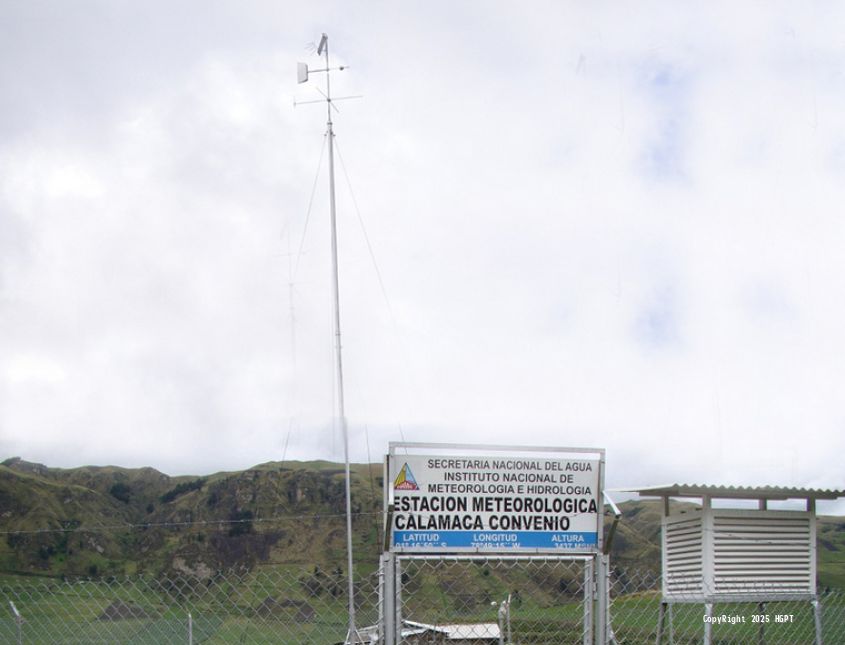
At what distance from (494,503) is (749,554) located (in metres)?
8.39

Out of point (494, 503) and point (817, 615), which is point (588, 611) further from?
point (817, 615)

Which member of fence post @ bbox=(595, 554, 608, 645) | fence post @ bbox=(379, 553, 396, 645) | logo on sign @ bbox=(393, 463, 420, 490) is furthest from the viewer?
fence post @ bbox=(595, 554, 608, 645)

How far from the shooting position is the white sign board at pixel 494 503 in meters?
8.87

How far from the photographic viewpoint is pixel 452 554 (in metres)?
8.88

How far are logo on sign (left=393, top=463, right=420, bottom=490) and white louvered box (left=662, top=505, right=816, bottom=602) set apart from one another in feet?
26.7

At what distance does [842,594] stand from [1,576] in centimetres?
9051

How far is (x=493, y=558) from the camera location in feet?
29.4

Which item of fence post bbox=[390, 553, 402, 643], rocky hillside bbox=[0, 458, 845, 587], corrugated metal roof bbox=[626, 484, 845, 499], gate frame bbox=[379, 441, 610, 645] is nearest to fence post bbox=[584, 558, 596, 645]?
gate frame bbox=[379, 441, 610, 645]

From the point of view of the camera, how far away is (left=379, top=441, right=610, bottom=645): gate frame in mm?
8672

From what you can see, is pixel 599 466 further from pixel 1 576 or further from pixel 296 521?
pixel 296 521

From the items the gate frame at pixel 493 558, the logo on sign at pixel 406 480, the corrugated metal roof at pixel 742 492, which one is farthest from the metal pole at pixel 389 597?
the corrugated metal roof at pixel 742 492

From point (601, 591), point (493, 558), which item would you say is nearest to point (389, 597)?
point (493, 558)

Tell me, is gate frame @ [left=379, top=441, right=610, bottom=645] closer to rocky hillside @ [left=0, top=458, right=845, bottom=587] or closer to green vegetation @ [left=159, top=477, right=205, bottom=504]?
rocky hillside @ [left=0, top=458, right=845, bottom=587]

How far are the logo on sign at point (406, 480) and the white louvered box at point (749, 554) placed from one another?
813cm
